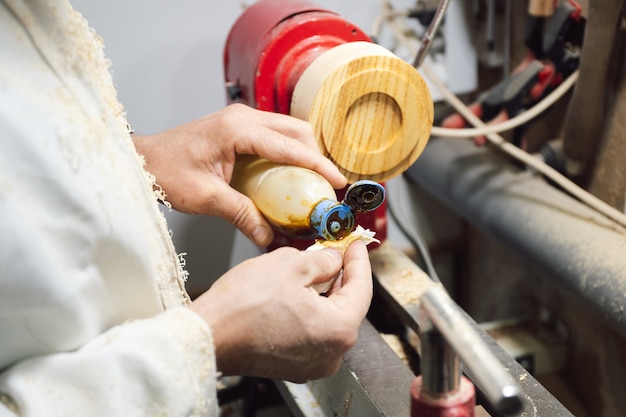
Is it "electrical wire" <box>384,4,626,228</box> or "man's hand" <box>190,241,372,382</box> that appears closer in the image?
"man's hand" <box>190,241,372,382</box>

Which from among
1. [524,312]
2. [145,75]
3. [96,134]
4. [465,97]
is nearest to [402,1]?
[465,97]

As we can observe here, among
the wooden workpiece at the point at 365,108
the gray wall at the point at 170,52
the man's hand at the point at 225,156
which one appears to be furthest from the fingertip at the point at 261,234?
the gray wall at the point at 170,52

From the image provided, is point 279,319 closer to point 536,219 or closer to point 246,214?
point 246,214

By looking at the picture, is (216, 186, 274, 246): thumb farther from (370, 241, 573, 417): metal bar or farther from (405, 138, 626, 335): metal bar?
(405, 138, 626, 335): metal bar

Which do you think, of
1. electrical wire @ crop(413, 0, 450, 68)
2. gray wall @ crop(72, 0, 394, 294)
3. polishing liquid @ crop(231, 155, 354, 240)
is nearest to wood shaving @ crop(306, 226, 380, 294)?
polishing liquid @ crop(231, 155, 354, 240)

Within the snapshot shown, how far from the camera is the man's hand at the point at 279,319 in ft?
1.63

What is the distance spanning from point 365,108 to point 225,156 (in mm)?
175

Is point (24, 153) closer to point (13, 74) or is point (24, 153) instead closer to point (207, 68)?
point (13, 74)

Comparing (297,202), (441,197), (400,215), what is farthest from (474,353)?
(400,215)

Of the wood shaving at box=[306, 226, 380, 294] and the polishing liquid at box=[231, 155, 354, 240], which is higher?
the polishing liquid at box=[231, 155, 354, 240]

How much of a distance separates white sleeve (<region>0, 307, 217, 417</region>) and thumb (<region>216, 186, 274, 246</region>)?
0.22m

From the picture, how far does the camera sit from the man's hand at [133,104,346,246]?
0.67 m

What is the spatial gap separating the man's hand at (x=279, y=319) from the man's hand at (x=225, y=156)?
0.49 feet

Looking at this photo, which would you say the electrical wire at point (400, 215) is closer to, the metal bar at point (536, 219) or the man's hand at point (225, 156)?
the metal bar at point (536, 219)
